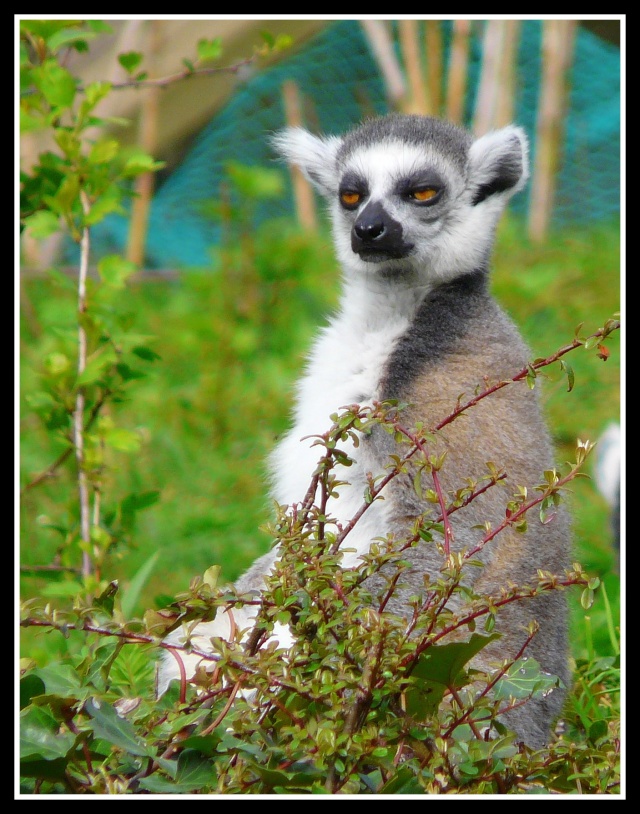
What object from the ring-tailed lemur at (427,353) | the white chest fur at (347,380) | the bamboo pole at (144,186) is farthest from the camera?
the bamboo pole at (144,186)

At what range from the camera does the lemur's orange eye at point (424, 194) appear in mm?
3436

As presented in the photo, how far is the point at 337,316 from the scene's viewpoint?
357 centimetres

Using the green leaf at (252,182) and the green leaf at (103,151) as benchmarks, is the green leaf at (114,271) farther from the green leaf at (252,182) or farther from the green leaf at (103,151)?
the green leaf at (252,182)

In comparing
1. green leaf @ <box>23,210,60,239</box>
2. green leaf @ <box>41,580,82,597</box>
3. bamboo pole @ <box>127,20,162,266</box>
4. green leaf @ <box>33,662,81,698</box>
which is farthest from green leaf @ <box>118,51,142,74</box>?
bamboo pole @ <box>127,20,162,266</box>

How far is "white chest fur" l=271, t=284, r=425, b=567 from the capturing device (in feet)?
10.2

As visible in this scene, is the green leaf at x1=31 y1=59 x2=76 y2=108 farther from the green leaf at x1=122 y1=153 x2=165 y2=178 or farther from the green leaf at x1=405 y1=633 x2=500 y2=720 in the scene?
the green leaf at x1=405 y1=633 x2=500 y2=720

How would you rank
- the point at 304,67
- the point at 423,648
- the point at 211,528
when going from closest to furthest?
the point at 423,648 < the point at 211,528 < the point at 304,67

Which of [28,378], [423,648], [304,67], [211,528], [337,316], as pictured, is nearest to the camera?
[423,648]

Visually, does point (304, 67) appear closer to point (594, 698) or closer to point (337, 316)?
point (337, 316)

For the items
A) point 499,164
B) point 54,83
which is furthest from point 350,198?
point 54,83

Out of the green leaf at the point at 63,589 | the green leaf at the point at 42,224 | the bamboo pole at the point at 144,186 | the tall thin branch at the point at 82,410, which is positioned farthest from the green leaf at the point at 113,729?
the bamboo pole at the point at 144,186

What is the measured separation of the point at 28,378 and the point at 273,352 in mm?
1669

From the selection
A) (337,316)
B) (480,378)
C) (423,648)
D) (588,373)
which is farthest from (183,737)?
(588,373)

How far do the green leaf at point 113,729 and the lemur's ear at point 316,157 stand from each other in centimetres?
232
